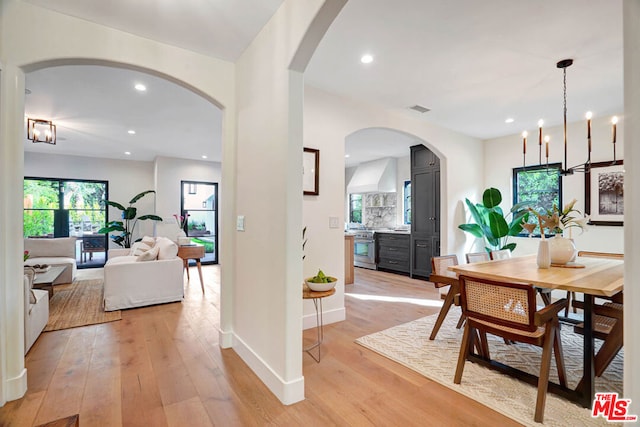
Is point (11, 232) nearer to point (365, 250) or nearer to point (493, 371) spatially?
point (493, 371)

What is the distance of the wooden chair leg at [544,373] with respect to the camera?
173 cm

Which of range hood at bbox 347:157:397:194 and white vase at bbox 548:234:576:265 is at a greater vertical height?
range hood at bbox 347:157:397:194

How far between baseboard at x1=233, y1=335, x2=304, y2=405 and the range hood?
553 centimetres

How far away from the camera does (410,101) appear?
3805mm

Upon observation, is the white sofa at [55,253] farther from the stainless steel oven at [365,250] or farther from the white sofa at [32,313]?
the stainless steel oven at [365,250]

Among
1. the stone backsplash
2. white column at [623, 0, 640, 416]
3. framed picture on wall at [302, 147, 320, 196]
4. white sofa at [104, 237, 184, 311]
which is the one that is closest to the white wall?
the stone backsplash

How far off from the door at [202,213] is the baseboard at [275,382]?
18.7 feet

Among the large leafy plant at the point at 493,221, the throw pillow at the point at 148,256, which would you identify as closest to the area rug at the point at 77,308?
the throw pillow at the point at 148,256

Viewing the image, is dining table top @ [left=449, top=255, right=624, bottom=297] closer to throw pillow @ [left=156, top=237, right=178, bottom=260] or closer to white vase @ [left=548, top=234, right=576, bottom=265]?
white vase @ [left=548, top=234, right=576, bottom=265]

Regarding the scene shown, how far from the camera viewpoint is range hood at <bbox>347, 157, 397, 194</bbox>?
23.8ft

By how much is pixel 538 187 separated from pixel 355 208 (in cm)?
436

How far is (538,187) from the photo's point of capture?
5117 mm

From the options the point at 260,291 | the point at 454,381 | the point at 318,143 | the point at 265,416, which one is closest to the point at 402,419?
the point at 454,381

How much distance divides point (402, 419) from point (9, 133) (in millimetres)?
3032
